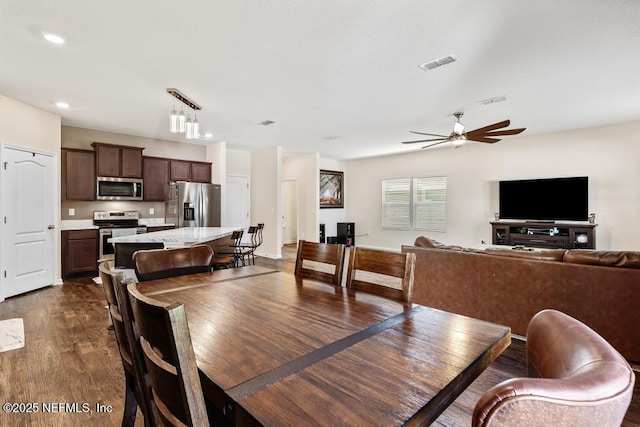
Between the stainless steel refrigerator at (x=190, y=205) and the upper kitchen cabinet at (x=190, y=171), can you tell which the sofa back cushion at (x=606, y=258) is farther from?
the upper kitchen cabinet at (x=190, y=171)

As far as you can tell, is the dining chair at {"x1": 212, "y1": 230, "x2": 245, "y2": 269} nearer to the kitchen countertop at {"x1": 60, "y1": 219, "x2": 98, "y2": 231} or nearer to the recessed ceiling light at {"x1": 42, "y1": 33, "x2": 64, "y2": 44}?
the recessed ceiling light at {"x1": 42, "y1": 33, "x2": 64, "y2": 44}

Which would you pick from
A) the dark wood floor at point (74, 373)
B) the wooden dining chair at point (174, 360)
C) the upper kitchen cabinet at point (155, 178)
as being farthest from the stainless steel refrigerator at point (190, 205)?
the wooden dining chair at point (174, 360)

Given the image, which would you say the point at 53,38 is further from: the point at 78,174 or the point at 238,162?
the point at 238,162

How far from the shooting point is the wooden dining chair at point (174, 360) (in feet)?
2.16

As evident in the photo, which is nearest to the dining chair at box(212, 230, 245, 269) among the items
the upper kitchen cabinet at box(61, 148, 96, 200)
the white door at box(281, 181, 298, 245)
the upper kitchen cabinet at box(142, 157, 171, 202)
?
the upper kitchen cabinet at box(142, 157, 171, 202)

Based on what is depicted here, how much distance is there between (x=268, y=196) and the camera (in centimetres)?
715

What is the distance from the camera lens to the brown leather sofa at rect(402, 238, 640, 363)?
2.34 meters

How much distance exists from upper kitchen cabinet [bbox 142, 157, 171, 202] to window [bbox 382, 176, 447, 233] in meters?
5.36

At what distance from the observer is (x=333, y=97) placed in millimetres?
3996

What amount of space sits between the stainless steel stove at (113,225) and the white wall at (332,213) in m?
4.45

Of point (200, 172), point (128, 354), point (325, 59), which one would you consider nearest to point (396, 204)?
point (200, 172)

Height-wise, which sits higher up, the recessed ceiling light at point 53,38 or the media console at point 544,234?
the recessed ceiling light at point 53,38

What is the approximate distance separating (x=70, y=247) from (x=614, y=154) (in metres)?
9.10

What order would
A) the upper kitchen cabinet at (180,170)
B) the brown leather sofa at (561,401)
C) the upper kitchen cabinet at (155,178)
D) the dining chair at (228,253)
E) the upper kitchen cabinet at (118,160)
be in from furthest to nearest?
1. the upper kitchen cabinet at (180,170)
2. the upper kitchen cabinet at (155,178)
3. the upper kitchen cabinet at (118,160)
4. the dining chair at (228,253)
5. the brown leather sofa at (561,401)
